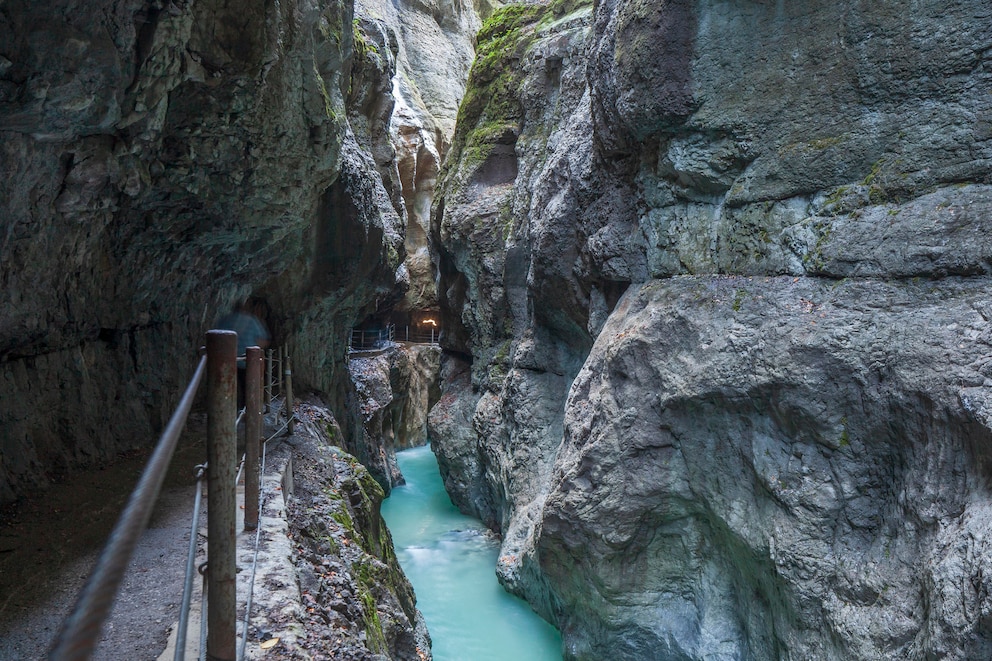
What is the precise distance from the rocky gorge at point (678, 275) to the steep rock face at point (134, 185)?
1.4 inches

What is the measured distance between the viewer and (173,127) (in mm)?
6832

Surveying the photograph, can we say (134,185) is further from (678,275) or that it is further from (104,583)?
(104,583)

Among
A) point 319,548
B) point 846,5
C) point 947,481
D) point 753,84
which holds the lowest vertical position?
point 319,548

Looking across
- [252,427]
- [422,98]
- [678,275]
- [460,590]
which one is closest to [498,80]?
[678,275]

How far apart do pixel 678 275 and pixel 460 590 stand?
838 cm

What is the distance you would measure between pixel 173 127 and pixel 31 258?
80.6 inches

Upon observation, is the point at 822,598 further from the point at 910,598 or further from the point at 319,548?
the point at 319,548

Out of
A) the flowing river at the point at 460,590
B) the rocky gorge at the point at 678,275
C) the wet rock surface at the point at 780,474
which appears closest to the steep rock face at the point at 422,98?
the flowing river at the point at 460,590

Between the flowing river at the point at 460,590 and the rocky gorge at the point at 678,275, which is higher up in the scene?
the rocky gorge at the point at 678,275

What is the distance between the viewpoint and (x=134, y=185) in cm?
644

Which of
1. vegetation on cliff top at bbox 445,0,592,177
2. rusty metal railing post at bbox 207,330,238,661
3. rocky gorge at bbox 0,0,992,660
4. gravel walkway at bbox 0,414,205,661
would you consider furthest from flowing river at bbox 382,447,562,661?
vegetation on cliff top at bbox 445,0,592,177

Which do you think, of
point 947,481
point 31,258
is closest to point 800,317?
point 947,481

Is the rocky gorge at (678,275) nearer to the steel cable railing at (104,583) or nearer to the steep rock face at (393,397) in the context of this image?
the steel cable railing at (104,583)

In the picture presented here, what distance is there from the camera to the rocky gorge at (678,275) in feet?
16.7
